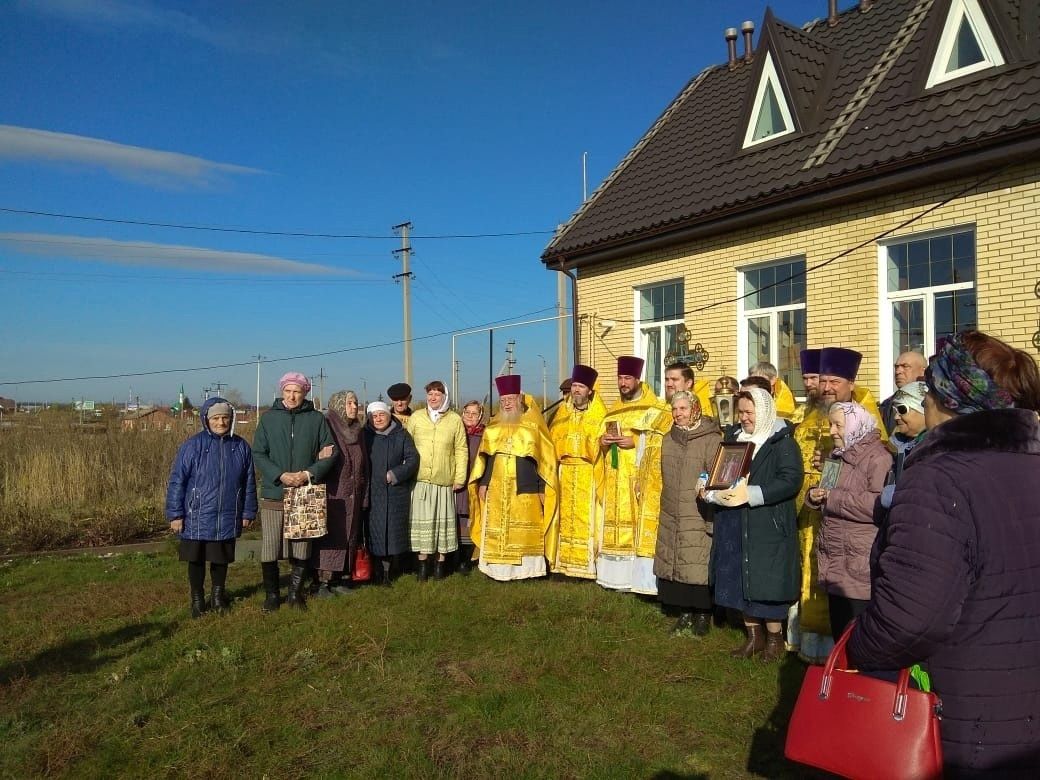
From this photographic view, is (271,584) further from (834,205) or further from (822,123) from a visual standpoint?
(822,123)

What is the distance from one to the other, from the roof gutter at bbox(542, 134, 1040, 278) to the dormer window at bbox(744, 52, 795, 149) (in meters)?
1.40

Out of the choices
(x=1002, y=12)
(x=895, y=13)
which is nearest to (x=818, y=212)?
(x=1002, y=12)

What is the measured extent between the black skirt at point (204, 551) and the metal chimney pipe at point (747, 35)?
35.9ft

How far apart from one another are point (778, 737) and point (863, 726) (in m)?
2.47

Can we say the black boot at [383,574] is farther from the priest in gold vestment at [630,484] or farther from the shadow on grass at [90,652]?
the priest in gold vestment at [630,484]

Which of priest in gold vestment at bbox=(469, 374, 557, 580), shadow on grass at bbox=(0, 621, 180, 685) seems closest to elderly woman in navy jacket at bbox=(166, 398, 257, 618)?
shadow on grass at bbox=(0, 621, 180, 685)

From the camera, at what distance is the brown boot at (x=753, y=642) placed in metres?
5.56

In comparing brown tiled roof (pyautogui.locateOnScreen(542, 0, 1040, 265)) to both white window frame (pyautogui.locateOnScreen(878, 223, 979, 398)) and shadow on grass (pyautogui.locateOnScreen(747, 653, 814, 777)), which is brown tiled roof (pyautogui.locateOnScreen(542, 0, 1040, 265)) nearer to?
white window frame (pyautogui.locateOnScreen(878, 223, 979, 398))

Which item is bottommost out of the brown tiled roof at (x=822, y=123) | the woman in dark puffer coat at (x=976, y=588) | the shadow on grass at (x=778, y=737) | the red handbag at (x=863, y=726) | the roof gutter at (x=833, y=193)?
the shadow on grass at (x=778, y=737)

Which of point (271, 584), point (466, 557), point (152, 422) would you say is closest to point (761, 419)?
point (271, 584)

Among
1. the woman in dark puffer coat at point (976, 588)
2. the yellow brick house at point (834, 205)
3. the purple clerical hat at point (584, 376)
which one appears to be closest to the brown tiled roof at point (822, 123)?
the yellow brick house at point (834, 205)

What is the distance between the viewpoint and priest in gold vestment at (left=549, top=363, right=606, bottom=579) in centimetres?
780

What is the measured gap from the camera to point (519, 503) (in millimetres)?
8047

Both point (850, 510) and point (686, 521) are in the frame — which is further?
point (686, 521)
